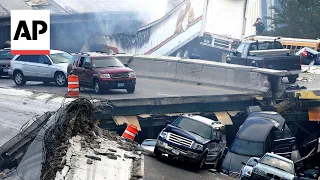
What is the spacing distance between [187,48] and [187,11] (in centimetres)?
279

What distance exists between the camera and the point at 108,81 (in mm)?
28016

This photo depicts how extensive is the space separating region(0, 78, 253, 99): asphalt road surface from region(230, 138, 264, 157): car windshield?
431 cm

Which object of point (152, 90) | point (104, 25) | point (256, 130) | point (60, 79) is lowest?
point (256, 130)

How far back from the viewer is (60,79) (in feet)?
103

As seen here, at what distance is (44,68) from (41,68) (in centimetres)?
19

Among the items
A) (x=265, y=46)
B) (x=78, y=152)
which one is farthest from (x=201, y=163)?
(x=265, y=46)

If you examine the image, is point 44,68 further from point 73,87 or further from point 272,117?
point 272,117

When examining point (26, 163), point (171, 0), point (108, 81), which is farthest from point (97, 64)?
point (171, 0)

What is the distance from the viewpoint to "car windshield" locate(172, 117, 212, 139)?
22312mm

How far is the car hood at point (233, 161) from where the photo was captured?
23.4 m

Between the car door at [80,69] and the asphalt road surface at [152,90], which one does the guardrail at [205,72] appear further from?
the car door at [80,69]

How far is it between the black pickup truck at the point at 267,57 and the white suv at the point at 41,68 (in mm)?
8556

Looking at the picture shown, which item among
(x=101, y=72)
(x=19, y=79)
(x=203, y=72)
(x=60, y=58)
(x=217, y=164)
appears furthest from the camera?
(x=203, y=72)

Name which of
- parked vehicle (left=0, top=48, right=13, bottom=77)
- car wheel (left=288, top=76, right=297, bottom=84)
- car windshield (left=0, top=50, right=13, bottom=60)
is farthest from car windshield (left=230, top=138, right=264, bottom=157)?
car windshield (left=0, top=50, right=13, bottom=60)
